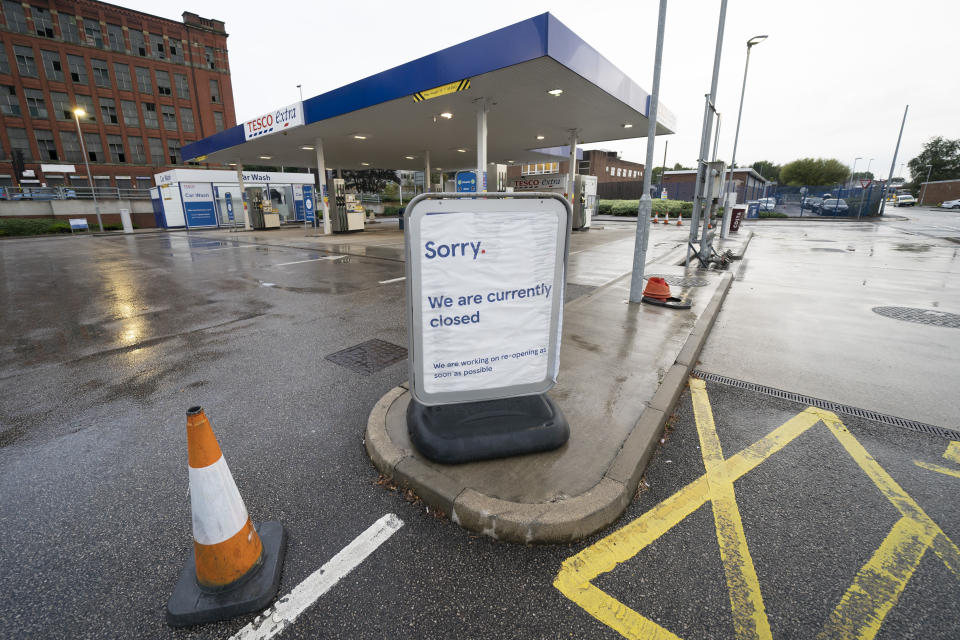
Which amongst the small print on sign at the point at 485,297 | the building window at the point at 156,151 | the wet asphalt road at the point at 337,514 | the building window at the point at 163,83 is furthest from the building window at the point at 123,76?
the small print on sign at the point at 485,297

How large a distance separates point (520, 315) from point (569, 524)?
1.32m

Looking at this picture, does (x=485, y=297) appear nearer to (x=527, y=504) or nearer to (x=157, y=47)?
(x=527, y=504)

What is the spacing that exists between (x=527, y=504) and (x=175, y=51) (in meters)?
63.8

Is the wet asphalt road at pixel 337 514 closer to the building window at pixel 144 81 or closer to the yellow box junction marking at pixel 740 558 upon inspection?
the yellow box junction marking at pixel 740 558

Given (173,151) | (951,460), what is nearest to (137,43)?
(173,151)

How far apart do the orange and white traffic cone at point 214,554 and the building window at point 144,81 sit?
60.4 metres

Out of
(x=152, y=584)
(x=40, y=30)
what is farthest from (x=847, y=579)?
(x=40, y=30)

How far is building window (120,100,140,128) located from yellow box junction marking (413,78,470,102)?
4959 centimetres

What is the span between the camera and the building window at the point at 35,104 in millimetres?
38906

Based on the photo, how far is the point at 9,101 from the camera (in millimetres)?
38094

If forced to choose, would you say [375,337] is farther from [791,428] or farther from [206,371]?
[791,428]

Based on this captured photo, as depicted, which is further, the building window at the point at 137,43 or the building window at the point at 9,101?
the building window at the point at 137,43

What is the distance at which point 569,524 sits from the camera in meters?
2.18

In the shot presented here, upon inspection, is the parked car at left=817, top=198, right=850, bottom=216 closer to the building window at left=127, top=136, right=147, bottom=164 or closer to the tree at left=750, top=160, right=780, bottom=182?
the building window at left=127, top=136, right=147, bottom=164
